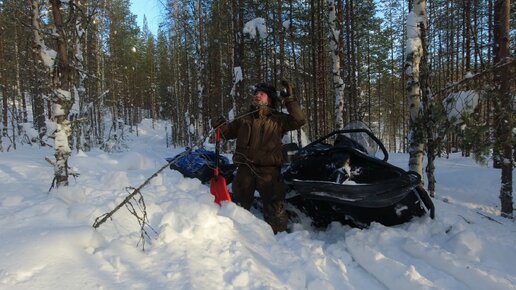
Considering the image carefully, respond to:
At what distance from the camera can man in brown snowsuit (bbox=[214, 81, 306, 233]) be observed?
4.74 meters

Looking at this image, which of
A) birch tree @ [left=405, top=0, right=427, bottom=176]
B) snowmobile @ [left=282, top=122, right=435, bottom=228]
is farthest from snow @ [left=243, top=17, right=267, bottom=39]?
snowmobile @ [left=282, top=122, right=435, bottom=228]

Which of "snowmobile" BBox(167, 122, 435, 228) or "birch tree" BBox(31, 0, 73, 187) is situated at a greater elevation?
"birch tree" BBox(31, 0, 73, 187)

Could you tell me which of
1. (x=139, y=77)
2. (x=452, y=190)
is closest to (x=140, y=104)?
(x=139, y=77)

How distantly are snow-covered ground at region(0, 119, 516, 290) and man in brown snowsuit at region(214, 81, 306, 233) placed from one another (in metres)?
0.40

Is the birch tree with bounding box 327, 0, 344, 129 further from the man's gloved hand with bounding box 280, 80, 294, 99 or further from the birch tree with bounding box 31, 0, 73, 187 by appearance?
the birch tree with bounding box 31, 0, 73, 187

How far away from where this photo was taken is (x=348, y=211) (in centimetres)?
452

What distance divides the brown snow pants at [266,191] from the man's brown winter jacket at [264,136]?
5.0 inches

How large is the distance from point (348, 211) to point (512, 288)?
6.23 ft

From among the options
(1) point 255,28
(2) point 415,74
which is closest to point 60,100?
(2) point 415,74

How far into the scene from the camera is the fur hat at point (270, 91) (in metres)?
5.02

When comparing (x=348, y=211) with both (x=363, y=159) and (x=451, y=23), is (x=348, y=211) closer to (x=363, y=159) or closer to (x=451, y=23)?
(x=363, y=159)

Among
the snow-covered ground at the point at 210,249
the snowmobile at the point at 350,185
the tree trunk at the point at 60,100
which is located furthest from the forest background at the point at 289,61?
the snowmobile at the point at 350,185

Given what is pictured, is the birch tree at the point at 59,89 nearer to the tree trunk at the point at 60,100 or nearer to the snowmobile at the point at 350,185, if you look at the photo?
the tree trunk at the point at 60,100

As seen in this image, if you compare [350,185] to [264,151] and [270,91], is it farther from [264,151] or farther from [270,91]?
[270,91]
